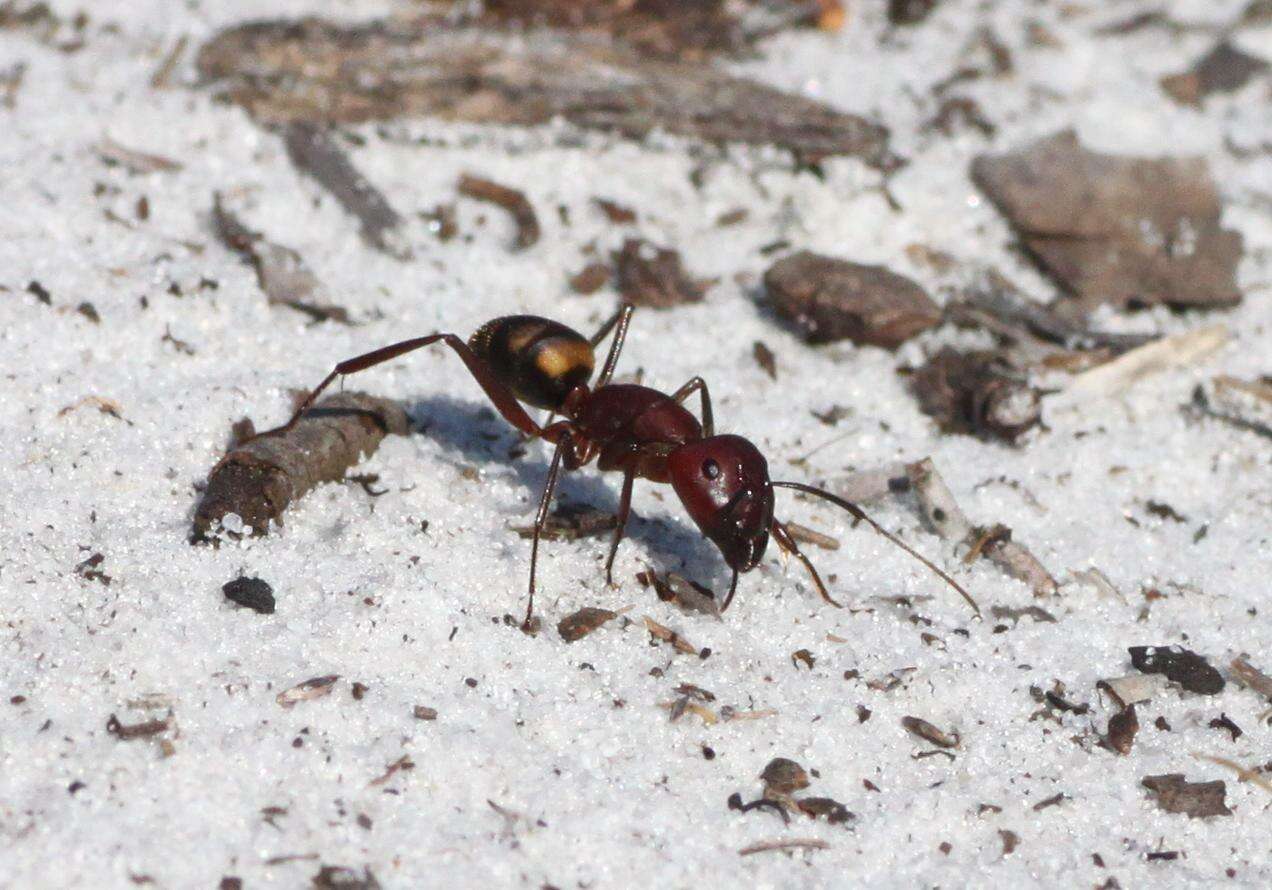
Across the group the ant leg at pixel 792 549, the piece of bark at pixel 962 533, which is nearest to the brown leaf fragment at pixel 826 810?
the ant leg at pixel 792 549

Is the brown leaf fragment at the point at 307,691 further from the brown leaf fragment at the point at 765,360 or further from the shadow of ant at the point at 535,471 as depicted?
the brown leaf fragment at the point at 765,360

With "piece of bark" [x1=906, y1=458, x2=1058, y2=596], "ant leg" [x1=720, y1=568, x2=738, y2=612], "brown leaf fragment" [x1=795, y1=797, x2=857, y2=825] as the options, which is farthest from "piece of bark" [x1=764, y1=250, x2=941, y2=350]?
"brown leaf fragment" [x1=795, y1=797, x2=857, y2=825]

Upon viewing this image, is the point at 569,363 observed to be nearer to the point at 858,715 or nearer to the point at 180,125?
the point at 858,715

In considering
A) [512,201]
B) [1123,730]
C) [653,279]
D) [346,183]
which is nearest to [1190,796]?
[1123,730]

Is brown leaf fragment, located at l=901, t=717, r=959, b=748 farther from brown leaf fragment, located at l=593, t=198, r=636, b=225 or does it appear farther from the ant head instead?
brown leaf fragment, located at l=593, t=198, r=636, b=225

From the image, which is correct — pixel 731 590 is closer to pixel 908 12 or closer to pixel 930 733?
pixel 930 733
